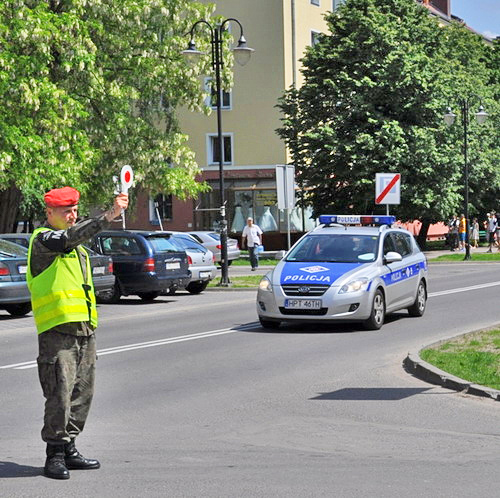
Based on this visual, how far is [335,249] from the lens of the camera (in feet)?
60.1

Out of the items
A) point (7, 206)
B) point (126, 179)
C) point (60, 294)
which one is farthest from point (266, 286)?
point (7, 206)

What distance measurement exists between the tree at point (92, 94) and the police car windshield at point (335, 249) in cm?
1241

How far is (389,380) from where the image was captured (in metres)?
11.6

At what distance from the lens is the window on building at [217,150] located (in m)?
61.8

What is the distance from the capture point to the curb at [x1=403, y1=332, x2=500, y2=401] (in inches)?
405

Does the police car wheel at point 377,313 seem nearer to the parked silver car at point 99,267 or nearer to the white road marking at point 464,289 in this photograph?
the parked silver car at point 99,267

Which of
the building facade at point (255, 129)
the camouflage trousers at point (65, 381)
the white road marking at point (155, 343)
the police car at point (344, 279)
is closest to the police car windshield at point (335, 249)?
the police car at point (344, 279)

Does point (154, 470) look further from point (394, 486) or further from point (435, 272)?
point (435, 272)

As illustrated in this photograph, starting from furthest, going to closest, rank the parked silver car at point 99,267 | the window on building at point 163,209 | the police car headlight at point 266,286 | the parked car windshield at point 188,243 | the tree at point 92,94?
1. the window on building at point 163,209
2. the tree at point 92,94
3. the parked car windshield at point 188,243
4. the parked silver car at point 99,267
5. the police car headlight at point 266,286

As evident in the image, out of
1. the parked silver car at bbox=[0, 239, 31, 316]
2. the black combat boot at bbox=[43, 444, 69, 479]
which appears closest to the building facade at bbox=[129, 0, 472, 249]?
the parked silver car at bbox=[0, 239, 31, 316]

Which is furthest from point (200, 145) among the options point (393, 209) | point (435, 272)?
point (435, 272)

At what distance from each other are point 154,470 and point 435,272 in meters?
30.7

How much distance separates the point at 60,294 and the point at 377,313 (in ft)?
35.3

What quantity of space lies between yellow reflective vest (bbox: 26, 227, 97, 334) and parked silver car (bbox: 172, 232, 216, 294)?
19392 mm
